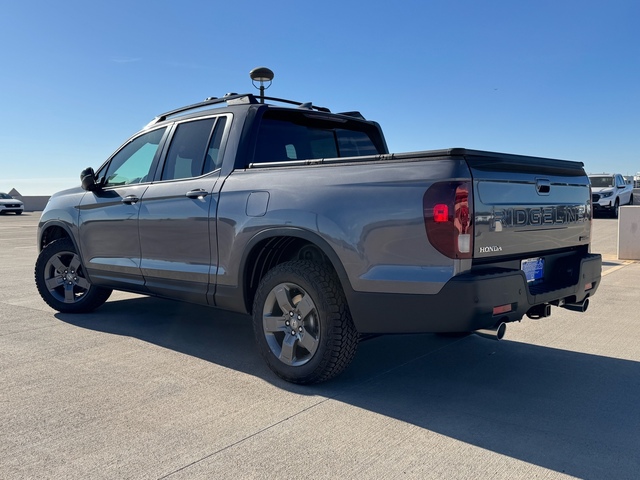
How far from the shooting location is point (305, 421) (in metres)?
3.38

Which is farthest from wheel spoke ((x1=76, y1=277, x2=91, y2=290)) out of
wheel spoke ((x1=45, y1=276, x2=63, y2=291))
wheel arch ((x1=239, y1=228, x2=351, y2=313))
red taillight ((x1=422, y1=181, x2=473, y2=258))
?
red taillight ((x1=422, y1=181, x2=473, y2=258))

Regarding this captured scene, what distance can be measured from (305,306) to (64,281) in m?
3.59

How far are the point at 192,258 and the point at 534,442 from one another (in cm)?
283

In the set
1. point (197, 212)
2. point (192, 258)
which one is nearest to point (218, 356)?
point (192, 258)

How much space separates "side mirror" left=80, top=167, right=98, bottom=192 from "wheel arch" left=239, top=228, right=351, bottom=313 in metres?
2.33

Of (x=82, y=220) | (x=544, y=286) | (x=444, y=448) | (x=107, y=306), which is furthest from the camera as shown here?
(x=107, y=306)

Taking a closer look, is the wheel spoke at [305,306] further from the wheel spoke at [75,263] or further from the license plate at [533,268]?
the wheel spoke at [75,263]

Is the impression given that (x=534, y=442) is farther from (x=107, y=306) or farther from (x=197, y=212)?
(x=107, y=306)

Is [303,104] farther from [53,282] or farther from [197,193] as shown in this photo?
[53,282]

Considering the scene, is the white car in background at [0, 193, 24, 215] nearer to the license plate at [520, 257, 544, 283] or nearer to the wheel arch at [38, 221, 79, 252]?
the wheel arch at [38, 221, 79, 252]

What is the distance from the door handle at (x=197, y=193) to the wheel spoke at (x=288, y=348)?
1339 millimetres

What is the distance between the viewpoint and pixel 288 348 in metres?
4.03

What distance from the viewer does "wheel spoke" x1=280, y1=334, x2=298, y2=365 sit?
13.2 feet

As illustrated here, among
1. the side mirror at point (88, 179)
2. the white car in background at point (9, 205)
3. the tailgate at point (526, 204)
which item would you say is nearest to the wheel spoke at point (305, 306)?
the tailgate at point (526, 204)
